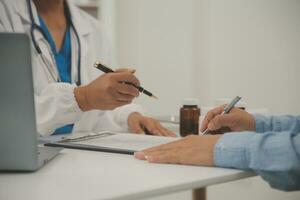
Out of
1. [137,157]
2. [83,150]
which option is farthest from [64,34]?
[137,157]

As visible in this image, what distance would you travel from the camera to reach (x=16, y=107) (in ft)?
1.83

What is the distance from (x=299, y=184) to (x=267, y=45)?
1.08m

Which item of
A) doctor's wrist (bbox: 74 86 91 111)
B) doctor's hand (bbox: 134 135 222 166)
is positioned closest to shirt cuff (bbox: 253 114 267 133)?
doctor's hand (bbox: 134 135 222 166)

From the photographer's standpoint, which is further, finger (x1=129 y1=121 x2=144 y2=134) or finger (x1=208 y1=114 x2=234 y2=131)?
finger (x1=129 y1=121 x2=144 y2=134)

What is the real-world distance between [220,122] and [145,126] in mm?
339

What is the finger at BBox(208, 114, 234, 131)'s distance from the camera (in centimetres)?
90

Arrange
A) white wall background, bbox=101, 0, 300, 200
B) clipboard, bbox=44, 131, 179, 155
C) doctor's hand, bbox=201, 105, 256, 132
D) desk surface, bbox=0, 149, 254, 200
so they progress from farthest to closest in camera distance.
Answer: white wall background, bbox=101, 0, 300, 200
doctor's hand, bbox=201, 105, 256, 132
clipboard, bbox=44, 131, 179, 155
desk surface, bbox=0, 149, 254, 200

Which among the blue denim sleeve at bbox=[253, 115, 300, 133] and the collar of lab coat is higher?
the collar of lab coat

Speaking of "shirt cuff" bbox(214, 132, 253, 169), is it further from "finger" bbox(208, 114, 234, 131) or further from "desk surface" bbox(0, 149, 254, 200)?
"finger" bbox(208, 114, 234, 131)

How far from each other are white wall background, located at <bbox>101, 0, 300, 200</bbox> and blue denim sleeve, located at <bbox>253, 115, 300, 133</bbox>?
59 cm

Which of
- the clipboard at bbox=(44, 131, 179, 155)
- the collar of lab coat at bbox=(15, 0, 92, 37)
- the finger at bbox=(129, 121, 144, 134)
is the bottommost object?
the finger at bbox=(129, 121, 144, 134)

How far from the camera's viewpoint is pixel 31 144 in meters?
0.58

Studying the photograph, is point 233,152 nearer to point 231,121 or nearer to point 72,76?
point 231,121

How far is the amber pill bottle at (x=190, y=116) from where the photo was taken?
1.05m
